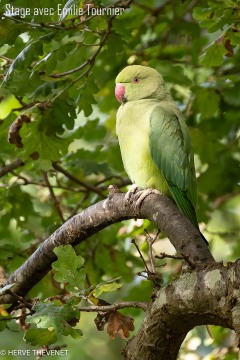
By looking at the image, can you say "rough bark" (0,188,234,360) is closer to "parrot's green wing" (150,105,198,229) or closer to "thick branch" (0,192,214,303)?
"thick branch" (0,192,214,303)

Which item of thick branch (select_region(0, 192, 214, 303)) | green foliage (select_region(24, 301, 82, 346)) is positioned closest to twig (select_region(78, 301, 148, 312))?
green foliage (select_region(24, 301, 82, 346))

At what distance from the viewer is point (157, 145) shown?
3.79 metres

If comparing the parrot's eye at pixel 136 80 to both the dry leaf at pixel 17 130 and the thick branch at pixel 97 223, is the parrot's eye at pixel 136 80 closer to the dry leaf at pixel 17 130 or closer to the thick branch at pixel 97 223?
the dry leaf at pixel 17 130

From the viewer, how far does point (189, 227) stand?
2.48 m

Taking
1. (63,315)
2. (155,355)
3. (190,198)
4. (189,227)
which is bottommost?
(155,355)

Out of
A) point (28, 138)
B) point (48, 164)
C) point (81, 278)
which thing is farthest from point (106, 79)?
point (81, 278)

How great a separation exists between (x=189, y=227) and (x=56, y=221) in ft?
7.52

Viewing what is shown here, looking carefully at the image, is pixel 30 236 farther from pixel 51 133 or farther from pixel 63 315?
pixel 63 315

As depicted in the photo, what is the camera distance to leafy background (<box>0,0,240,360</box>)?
136 inches

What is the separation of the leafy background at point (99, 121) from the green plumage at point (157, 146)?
0.30 m

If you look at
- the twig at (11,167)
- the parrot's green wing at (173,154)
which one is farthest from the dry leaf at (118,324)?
the twig at (11,167)

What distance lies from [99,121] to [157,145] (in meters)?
1.59

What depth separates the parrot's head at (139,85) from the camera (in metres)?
4.08

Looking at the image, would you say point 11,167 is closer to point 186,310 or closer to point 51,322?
point 51,322
